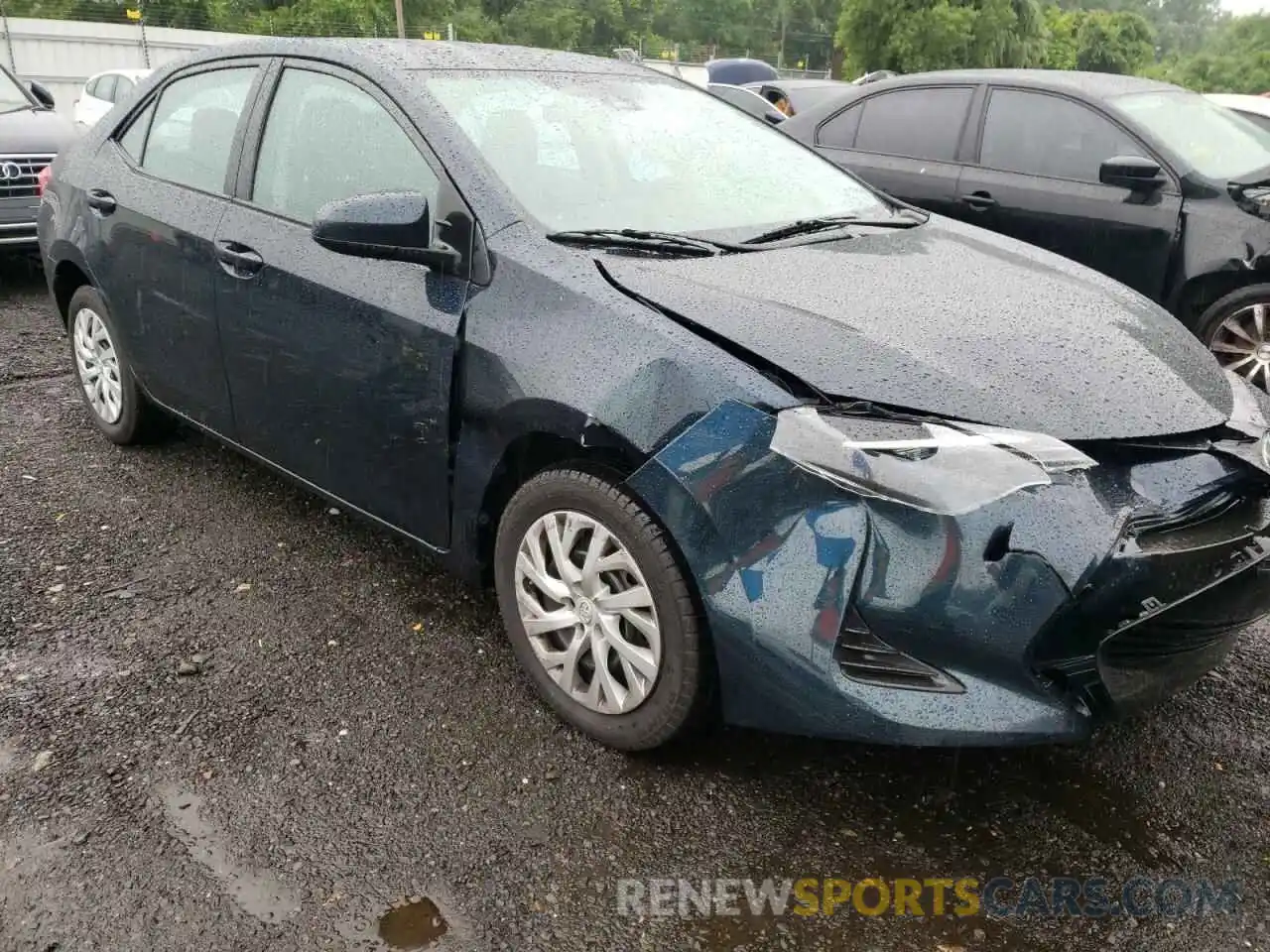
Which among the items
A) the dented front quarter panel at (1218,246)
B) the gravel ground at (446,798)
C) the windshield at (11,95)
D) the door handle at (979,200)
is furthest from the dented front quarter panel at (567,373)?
the windshield at (11,95)

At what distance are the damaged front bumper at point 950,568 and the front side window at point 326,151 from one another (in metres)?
1.29

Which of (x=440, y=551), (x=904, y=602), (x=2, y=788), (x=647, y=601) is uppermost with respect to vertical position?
(x=904, y=602)

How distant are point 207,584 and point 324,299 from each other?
1.06 meters

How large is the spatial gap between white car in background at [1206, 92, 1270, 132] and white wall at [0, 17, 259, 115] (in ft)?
68.1

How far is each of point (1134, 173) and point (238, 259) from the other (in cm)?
406

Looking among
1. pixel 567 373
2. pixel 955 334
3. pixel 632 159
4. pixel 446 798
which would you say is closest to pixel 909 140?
pixel 632 159

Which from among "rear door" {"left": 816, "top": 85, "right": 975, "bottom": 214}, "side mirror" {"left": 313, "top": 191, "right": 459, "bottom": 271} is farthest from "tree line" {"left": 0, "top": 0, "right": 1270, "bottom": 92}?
"side mirror" {"left": 313, "top": 191, "right": 459, "bottom": 271}

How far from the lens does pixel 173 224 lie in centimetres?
352

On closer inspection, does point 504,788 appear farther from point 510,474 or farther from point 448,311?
point 448,311

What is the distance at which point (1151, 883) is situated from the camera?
7.13 ft

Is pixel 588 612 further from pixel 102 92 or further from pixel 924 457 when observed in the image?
pixel 102 92

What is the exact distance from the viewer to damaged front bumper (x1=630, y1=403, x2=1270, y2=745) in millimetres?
1975

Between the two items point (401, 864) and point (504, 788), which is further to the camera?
point (504, 788)

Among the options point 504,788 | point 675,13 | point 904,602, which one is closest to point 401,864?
point 504,788
